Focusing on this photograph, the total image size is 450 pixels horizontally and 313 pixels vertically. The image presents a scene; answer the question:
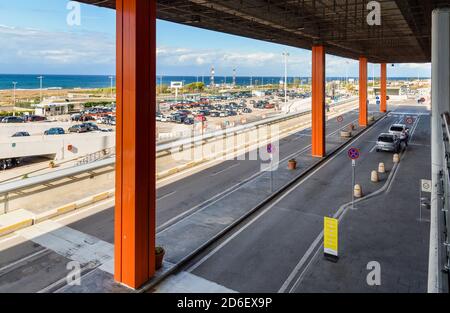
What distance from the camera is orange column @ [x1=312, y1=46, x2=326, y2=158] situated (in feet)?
82.4

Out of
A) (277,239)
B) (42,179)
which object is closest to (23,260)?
(277,239)

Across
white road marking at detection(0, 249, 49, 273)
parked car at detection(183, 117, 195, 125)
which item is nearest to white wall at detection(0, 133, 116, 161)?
white road marking at detection(0, 249, 49, 273)

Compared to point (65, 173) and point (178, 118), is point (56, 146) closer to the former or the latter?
point (65, 173)

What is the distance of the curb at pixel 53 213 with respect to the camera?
1329 centimetres

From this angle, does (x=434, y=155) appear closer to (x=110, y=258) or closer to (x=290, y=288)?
(x=290, y=288)

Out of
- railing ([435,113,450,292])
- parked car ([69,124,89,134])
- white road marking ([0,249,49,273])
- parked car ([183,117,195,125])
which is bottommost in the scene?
white road marking ([0,249,49,273])

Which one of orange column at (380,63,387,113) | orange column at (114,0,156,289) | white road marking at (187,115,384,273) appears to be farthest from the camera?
orange column at (380,63,387,113)

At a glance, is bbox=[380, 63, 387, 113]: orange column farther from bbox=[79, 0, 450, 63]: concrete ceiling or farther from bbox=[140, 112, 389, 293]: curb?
bbox=[140, 112, 389, 293]: curb

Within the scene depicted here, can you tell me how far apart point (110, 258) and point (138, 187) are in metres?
3.20

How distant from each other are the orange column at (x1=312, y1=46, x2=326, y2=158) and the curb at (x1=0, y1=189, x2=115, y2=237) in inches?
585

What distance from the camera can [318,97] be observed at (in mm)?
25562

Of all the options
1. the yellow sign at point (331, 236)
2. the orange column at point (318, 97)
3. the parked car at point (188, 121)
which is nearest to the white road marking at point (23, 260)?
the yellow sign at point (331, 236)

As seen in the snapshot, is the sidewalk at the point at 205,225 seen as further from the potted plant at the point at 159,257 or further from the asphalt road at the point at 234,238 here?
the asphalt road at the point at 234,238

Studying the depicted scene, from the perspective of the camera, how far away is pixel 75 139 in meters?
28.8
